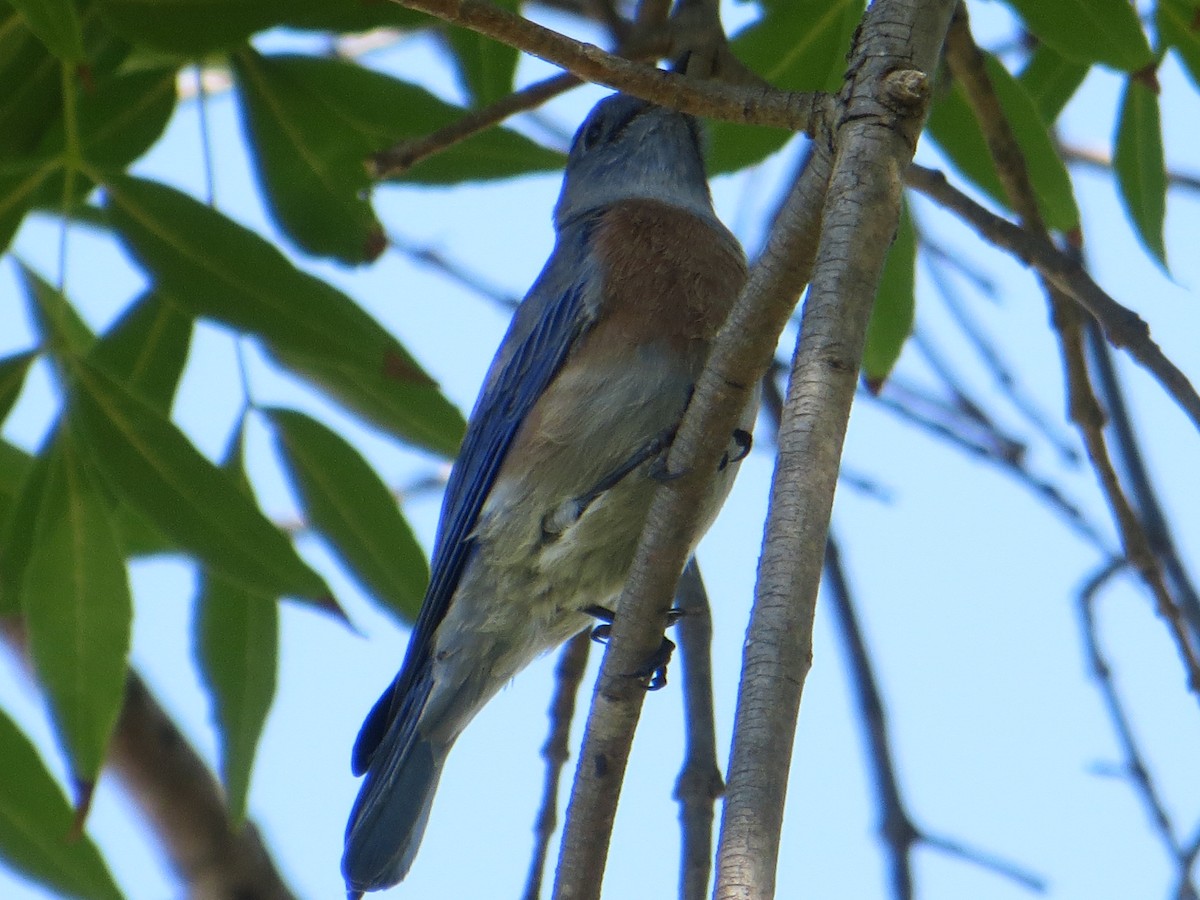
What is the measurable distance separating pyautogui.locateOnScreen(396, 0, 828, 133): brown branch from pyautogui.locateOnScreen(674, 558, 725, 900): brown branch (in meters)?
1.20

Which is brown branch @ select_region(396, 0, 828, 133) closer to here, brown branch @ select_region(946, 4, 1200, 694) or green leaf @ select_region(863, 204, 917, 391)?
brown branch @ select_region(946, 4, 1200, 694)

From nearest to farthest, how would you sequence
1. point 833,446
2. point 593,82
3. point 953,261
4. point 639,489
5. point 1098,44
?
1. point 833,446
2. point 593,82
3. point 1098,44
4. point 639,489
5. point 953,261

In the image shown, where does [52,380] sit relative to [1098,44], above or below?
below

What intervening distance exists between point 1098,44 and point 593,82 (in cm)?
116

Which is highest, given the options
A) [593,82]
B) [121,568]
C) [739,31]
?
[739,31]

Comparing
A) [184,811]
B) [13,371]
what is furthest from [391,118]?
[184,811]

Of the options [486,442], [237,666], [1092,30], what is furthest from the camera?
[486,442]

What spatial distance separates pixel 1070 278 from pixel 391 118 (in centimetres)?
158

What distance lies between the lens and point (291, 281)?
309 cm

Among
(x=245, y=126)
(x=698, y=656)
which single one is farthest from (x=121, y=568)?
(x=698, y=656)

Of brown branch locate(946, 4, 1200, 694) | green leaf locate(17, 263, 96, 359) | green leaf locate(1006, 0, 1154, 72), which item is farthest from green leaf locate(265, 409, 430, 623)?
green leaf locate(1006, 0, 1154, 72)

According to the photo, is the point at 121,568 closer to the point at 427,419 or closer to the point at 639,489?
the point at 427,419

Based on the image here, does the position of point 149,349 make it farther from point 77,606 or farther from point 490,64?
point 490,64

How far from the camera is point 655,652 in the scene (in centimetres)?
238
